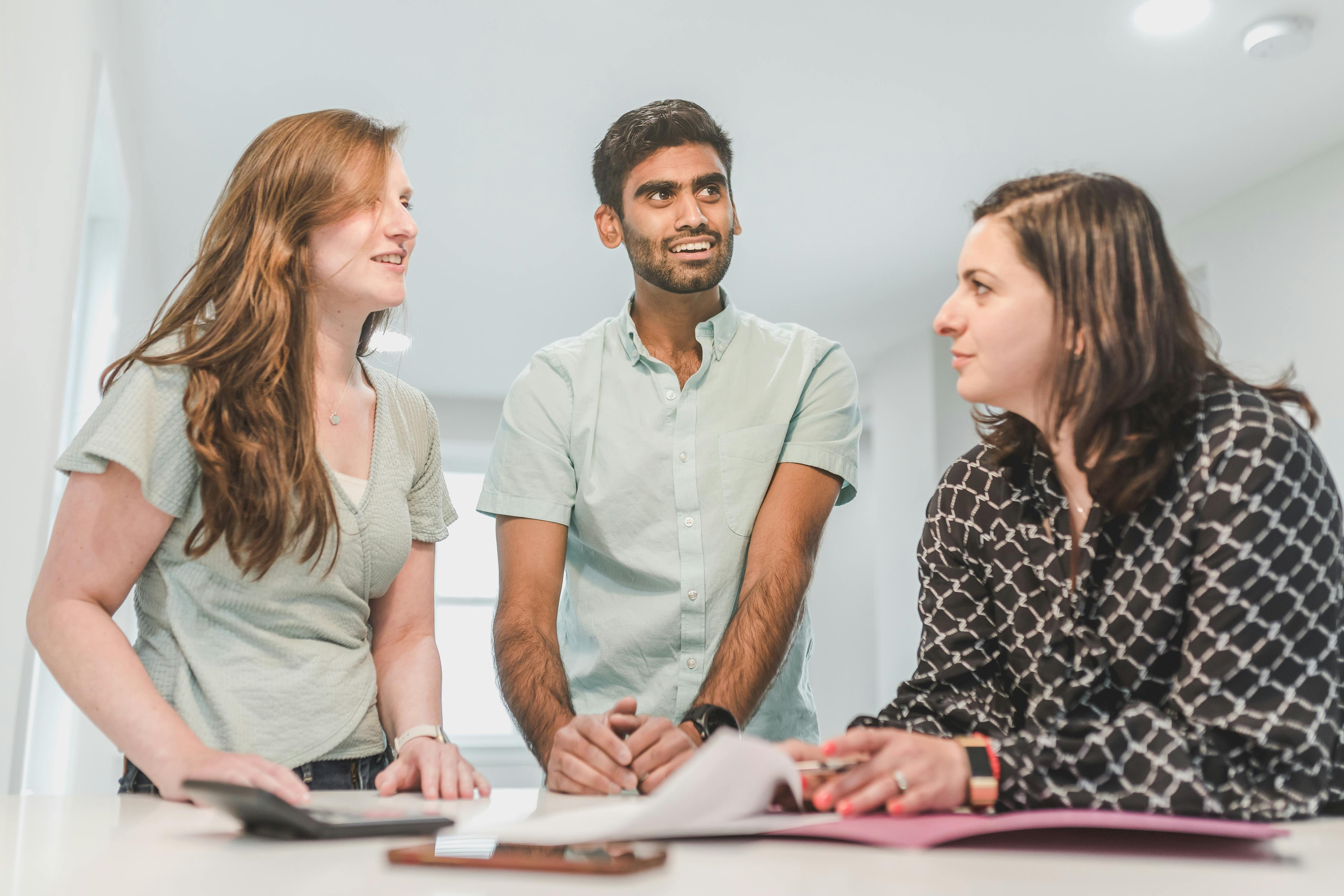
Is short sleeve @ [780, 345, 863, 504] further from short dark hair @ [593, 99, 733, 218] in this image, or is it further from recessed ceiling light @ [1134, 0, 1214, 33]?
recessed ceiling light @ [1134, 0, 1214, 33]

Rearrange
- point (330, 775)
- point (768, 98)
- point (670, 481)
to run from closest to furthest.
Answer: point (330, 775) < point (670, 481) < point (768, 98)

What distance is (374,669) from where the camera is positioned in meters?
1.31

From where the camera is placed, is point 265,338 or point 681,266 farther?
point 681,266

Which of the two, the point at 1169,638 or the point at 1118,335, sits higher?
the point at 1118,335

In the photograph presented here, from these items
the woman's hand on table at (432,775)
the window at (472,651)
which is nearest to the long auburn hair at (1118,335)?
the woman's hand on table at (432,775)

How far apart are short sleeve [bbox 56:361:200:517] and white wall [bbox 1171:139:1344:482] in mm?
3367

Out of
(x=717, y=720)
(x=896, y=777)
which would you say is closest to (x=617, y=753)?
(x=717, y=720)

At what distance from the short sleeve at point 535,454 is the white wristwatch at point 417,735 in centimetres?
44

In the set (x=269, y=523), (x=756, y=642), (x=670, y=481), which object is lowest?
(x=756, y=642)

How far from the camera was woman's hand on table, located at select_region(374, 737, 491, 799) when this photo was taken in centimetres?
110

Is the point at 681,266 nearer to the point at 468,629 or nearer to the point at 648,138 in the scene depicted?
the point at 648,138

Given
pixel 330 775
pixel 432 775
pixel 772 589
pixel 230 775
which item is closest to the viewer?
pixel 230 775

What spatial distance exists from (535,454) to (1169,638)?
3.34 ft

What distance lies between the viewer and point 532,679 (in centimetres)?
150
